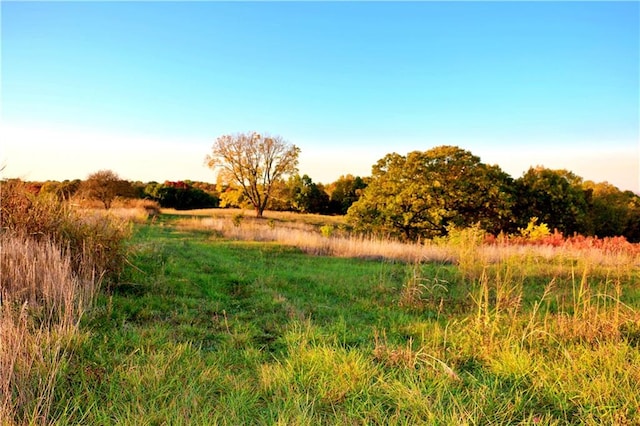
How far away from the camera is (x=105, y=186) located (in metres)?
24.3

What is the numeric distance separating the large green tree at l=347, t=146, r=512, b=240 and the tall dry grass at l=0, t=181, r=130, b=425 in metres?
17.6

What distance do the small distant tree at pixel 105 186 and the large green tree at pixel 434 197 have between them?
15832 mm

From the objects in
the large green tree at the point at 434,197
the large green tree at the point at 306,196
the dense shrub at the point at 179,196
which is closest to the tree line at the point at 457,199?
the large green tree at the point at 434,197

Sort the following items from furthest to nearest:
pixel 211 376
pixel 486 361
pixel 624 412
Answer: pixel 486 361 < pixel 211 376 < pixel 624 412

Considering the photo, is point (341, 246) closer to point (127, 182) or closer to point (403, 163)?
point (403, 163)

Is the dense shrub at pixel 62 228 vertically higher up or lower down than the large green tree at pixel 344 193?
lower down

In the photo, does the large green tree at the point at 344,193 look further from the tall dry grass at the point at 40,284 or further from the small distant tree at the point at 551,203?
the tall dry grass at the point at 40,284

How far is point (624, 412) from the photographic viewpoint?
2.54m

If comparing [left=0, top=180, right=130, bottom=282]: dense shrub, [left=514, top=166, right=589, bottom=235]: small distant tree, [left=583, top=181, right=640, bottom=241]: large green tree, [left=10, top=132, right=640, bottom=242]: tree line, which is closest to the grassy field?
[left=0, top=180, right=130, bottom=282]: dense shrub

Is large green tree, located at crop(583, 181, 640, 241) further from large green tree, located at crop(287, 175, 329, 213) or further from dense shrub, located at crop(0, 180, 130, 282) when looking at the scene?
dense shrub, located at crop(0, 180, 130, 282)

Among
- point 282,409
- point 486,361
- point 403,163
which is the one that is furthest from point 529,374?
point 403,163

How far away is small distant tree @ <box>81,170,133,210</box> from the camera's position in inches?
917

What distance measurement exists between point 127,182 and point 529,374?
91.9ft

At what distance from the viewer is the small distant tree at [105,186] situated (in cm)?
2330
